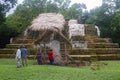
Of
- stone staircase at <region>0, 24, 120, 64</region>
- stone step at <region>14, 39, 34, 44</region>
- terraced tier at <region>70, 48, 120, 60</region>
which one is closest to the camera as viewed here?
stone staircase at <region>0, 24, 120, 64</region>

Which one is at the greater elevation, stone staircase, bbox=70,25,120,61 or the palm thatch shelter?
the palm thatch shelter

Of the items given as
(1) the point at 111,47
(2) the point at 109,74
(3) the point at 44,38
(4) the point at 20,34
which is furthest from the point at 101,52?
(2) the point at 109,74

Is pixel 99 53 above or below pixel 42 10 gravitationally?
below

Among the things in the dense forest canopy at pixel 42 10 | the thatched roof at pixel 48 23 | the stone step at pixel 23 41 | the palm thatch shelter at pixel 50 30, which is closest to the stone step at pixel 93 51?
the thatched roof at pixel 48 23

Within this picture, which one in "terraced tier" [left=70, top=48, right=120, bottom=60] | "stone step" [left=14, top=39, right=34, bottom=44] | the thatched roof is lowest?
"terraced tier" [left=70, top=48, right=120, bottom=60]

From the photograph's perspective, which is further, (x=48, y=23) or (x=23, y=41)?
(x=23, y=41)

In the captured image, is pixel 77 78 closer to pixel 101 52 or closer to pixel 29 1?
pixel 101 52

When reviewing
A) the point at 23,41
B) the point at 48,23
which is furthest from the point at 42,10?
the point at 48,23

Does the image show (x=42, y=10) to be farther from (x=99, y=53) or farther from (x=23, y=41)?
(x=99, y=53)

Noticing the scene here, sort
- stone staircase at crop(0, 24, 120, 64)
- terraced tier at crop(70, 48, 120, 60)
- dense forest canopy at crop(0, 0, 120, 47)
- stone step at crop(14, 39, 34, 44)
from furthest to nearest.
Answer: dense forest canopy at crop(0, 0, 120, 47)
stone step at crop(14, 39, 34, 44)
terraced tier at crop(70, 48, 120, 60)
stone staircase at crop(0, 24, 120, 64)

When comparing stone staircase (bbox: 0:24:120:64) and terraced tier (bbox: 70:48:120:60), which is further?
terraced tier (bbox: 70:48:120:60)

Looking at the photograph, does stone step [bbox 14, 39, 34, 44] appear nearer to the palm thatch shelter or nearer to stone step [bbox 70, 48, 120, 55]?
stone step [bbox 70, 48, 120, 55]

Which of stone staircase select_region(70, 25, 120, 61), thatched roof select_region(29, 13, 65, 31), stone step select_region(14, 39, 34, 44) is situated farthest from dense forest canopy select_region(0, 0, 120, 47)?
thatched roof select_region(29, 13, 65, 31)

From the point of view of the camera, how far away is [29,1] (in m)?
48.7
